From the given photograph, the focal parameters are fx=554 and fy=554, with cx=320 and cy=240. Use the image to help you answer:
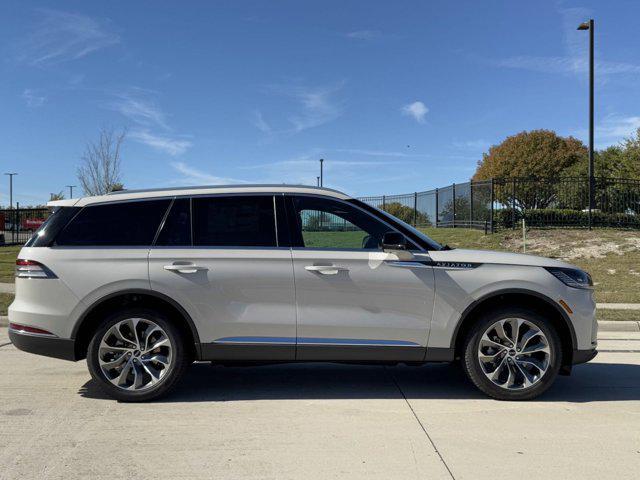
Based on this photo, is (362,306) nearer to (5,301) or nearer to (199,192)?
(199,192)

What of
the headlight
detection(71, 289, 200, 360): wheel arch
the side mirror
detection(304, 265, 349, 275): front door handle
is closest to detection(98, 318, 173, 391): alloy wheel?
detection(71, 289, 200, 360): wheel arch

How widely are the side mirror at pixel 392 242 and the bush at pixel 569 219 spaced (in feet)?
52.6

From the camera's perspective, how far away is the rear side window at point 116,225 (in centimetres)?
482

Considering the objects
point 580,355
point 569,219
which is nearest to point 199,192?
point 580,355

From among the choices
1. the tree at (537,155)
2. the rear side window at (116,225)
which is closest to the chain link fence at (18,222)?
the rear side window at (116,225)

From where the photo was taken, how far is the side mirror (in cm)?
461

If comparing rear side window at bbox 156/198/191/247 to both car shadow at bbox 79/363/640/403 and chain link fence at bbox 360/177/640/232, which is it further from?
chain link fence at bbox 360/177/640/232

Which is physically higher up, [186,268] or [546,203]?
[546,203]

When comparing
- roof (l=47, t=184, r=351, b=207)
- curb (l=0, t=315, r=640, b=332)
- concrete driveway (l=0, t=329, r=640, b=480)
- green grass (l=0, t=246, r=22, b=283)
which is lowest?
curb (l=0, t=315, r=640, b=332)

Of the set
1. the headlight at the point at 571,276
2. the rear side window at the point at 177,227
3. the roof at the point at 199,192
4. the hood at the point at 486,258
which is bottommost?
the headlight at the point at 571,276

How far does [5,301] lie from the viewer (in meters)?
10.1

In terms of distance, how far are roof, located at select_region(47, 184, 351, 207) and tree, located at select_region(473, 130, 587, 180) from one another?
165 ft

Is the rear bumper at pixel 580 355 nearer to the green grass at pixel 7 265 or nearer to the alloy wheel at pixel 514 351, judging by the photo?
the alloy wheel at pixel 514 351

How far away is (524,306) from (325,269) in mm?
1773
